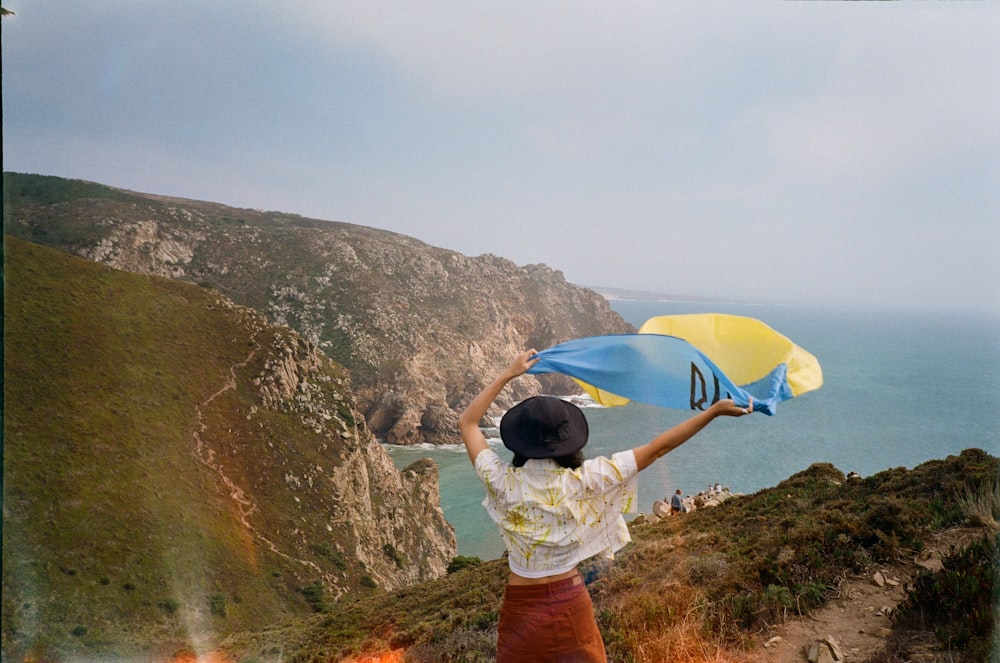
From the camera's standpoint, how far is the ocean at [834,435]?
47062mm

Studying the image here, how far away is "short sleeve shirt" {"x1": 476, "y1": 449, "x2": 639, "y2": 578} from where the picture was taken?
80.0 inches

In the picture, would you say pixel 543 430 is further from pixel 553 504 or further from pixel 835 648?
pixel 835 648

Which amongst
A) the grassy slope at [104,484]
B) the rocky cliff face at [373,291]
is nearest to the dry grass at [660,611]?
the grassy slope at [104,484]

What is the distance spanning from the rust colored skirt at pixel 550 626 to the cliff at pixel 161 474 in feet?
43.2

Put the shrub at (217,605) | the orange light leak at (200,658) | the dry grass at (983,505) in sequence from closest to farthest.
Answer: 1. the dry grass at (983,505)
2. the orange light leak at (200,658)
3. the shrub at (217,605)

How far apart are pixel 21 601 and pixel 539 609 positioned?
17.3 m

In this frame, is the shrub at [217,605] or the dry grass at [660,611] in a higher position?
the dry grass at [660,611]

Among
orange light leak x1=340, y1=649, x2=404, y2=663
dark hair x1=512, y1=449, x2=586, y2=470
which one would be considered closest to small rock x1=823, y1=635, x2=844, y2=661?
dark hair x1=512, y1=449, x2=586, y2=470

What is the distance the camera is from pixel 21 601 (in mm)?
12750

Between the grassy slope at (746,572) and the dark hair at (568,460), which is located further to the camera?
the grassy slope at (746,572)

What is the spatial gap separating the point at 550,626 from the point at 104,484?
20649 mm

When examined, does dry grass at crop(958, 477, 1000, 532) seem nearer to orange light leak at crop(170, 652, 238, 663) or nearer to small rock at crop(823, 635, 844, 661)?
small rock at crop(823, 635, 844, 661)

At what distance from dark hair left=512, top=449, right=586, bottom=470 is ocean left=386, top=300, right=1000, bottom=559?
4255cm

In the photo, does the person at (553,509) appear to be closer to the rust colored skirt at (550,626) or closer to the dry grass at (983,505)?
the rust colored skirt at (550,626)
